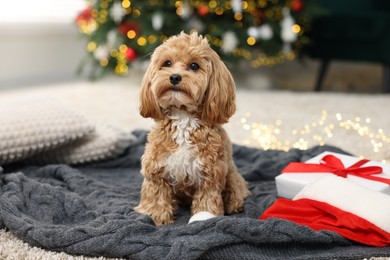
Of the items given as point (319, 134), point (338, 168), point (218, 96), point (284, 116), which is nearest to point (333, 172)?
point (338, 168)

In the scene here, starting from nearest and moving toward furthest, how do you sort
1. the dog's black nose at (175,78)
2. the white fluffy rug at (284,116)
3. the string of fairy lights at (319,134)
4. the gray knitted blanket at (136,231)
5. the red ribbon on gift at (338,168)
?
1. the gray knitted blanket at (136,231)
2. the dog's black nose at (175,78)
3. the red ribbon on gift at (338,168)
4. the string of fairy lights at (319,134)
5. the white fluffy rug at (284,116)

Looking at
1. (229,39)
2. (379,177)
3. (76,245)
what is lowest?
(76,245)

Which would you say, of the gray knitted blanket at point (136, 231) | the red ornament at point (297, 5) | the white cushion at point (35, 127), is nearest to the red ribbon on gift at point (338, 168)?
the gray knitted blanket at point (136, 231)

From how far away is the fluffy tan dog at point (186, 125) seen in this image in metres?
1.66

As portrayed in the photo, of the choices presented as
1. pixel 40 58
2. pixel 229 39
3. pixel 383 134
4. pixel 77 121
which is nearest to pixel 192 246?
pixel 77 121

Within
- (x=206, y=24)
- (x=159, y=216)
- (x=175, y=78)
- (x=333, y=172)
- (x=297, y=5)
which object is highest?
(x=297, y=5)

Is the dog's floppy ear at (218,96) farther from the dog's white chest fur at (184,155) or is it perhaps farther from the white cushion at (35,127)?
the white cushion at (35,127)

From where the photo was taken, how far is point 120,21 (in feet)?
13.9

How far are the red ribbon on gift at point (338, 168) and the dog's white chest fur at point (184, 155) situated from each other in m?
0.41

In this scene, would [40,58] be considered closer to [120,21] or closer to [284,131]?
[120,21]

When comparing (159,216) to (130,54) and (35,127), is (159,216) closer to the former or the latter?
(35,127)

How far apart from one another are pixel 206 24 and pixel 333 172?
2383 millimetres

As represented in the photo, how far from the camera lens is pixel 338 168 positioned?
6.32 feet

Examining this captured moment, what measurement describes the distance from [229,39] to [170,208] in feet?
7.84
